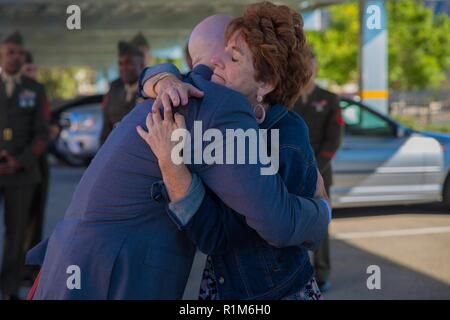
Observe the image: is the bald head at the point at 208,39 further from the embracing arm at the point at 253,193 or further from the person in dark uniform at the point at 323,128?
the person in dark uniform at the point at 323,128

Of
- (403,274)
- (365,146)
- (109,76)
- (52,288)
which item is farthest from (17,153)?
(109,76)

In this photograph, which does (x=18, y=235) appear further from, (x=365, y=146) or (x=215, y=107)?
(x=365, y=146)

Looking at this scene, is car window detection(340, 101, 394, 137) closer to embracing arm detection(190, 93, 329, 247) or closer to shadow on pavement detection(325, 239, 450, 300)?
shadow on pavement detection(325, 239, 450, 300)

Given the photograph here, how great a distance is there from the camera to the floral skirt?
2217 millimetres

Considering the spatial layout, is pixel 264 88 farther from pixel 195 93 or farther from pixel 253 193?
pixel 253 193

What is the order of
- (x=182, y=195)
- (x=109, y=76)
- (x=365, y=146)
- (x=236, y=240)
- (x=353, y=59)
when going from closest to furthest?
(x=182, y=195) < (x=236, y=240) < (x=365, y=146) < (x=353, y=59) < (x=109, y=76)

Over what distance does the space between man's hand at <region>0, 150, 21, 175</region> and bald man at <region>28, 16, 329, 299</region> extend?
Answer: 3.90 metres

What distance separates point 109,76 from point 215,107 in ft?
190

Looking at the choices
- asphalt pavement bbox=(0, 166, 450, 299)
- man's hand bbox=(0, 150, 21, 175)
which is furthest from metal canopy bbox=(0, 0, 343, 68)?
man's hand bbox=(0, 150, 21, 175)

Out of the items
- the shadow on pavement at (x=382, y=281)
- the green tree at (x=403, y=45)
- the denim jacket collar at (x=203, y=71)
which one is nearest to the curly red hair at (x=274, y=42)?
the denim jacket collar at (x=203, y=71)

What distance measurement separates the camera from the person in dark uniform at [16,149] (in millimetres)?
5824

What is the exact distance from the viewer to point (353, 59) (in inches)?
1185

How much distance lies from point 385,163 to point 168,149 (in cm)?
837

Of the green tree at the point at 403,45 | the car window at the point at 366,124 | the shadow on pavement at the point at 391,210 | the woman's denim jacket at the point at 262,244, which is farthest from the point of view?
the green tree at the point at 403,45
